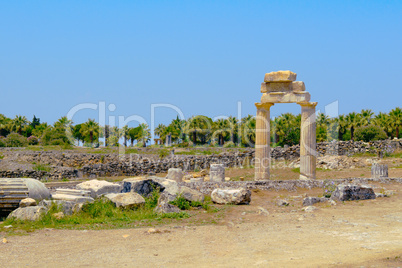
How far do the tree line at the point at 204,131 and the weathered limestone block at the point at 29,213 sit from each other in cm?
4123

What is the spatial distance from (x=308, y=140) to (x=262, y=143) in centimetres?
191

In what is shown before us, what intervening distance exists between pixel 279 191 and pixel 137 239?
9295 mm

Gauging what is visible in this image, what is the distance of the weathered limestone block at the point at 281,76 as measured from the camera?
1972 centimetres

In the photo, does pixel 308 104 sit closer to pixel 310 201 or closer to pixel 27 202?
pixel 310 201

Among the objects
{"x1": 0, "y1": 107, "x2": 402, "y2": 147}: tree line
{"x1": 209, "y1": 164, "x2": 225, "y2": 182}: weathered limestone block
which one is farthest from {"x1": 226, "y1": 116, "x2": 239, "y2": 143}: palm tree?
{"x1": 209, "y1": 164, "x2": 225, "y2": 182}: weathered limestone block

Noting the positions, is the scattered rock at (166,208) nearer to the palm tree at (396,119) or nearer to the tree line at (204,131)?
the tree line at (204,131)

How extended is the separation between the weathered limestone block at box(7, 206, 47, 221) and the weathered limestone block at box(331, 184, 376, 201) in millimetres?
8702

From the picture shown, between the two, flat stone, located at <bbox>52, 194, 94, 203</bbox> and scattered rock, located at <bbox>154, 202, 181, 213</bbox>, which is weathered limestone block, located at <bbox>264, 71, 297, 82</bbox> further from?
flat stone, located at <bbox>52, 194, 94, 203</bbox>

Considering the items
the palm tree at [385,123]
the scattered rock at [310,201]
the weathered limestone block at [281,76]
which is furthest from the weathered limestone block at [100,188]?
the palm tree at [385,123]

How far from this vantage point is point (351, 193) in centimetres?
1581

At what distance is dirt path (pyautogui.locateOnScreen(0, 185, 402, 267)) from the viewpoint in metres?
8.70

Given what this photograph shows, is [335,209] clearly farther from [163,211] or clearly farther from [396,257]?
[396,257]

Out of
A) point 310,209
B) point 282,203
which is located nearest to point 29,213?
point 282,203

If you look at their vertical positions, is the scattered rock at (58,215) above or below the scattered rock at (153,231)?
above
